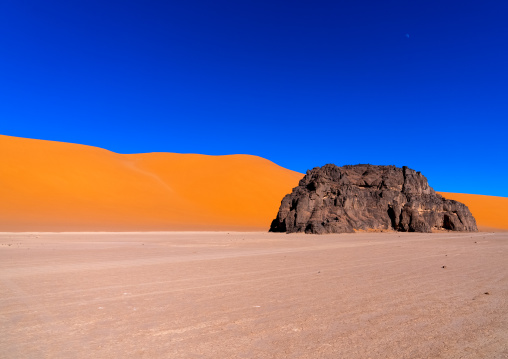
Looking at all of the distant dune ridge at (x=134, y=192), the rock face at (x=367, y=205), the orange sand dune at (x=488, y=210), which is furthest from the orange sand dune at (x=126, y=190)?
the orange sand dune at (x=488, y=210)

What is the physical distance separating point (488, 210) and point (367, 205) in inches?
2055

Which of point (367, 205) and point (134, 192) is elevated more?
point (134, 192)

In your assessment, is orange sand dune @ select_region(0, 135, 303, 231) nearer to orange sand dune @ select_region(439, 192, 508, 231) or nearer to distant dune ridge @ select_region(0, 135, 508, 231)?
distant dune ridge @ select_region(0, 135, 508, 231)

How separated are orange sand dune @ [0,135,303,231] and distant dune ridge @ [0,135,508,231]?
106 millimetres

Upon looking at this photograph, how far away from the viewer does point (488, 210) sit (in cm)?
7069

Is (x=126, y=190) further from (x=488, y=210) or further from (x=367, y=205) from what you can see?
(x=488, y=210)

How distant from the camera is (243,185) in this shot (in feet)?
227

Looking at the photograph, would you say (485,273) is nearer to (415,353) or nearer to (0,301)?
(415,353)

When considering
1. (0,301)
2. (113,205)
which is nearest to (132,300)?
(0,301)

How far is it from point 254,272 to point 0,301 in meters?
4.63

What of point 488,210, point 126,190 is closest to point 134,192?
point 126,190

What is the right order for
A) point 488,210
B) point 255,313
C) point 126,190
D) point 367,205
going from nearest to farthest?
point 255,313, point 367,205, point 126,190, point 488,210

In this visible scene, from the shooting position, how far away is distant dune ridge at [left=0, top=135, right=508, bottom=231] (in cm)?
→ 3916

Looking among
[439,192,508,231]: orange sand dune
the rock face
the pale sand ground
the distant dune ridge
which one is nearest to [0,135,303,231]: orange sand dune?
the distant dune ridge
